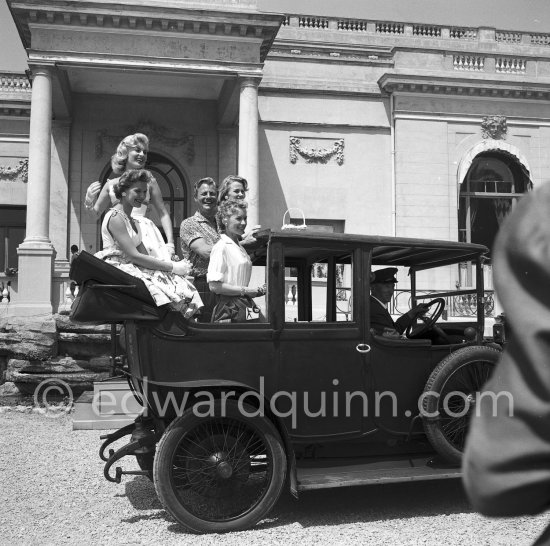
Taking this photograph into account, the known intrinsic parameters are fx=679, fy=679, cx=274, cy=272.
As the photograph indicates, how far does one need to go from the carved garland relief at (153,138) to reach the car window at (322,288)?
13.6m

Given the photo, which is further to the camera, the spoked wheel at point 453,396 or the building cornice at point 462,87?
the building cornice at point 462,87

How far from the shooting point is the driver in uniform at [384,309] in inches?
208

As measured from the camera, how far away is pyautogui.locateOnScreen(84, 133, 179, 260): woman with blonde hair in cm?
519

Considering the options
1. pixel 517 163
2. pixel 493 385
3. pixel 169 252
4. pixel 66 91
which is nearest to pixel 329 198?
pixel 517 163

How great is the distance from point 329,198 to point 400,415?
1435cm

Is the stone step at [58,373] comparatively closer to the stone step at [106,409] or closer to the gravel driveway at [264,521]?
the stone step at [106,409]

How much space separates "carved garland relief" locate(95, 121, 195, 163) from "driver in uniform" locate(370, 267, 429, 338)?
46.6 ft

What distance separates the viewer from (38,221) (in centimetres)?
1459

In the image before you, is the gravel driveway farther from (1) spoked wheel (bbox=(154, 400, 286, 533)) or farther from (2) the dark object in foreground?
(2) the dark object in foreground

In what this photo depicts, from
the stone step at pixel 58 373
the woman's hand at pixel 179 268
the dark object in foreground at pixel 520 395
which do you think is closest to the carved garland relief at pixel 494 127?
the stone step at pixel 58 373

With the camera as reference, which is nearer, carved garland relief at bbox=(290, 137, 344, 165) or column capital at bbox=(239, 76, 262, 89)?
column capital at bbox=(239, 76, 262, 89)

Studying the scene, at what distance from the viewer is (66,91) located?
1706cm

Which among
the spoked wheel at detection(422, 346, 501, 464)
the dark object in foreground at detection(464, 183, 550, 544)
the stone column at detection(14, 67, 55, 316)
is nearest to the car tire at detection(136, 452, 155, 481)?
the spoked wheel at detection(422, 346, 501, 464)

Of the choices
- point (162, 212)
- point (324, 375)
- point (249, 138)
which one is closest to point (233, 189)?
point (162, 212)
